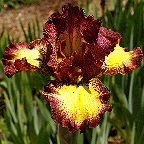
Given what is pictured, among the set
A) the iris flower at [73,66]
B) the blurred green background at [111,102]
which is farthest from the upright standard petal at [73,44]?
the blurred green background at [111,102]

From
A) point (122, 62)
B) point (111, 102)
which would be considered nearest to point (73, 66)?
point (122, 62)

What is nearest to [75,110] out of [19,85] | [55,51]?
[55,51]

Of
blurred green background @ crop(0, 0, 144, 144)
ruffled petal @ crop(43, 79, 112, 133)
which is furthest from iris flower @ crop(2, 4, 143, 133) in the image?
blurred green background @ crop(0, 0, 144, 144)

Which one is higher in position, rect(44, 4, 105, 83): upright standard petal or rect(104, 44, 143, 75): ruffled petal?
rect(44, 4, 105, 83): upright standard petal

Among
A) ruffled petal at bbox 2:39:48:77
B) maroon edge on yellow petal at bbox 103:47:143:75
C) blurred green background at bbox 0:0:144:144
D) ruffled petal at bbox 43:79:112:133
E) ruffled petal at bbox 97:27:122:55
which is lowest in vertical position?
blurred green background at bbox 0:0:144:144

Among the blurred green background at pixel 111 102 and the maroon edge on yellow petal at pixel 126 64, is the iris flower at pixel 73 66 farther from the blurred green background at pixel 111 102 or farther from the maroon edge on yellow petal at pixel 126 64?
the blurred green background at pixel 111 102

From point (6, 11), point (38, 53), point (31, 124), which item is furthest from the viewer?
point (6, 11)

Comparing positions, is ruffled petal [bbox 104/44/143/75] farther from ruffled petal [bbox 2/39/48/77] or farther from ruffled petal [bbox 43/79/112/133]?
ruffled petal [bbox 2/39/48/77]

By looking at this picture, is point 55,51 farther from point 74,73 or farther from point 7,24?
point 7,24
